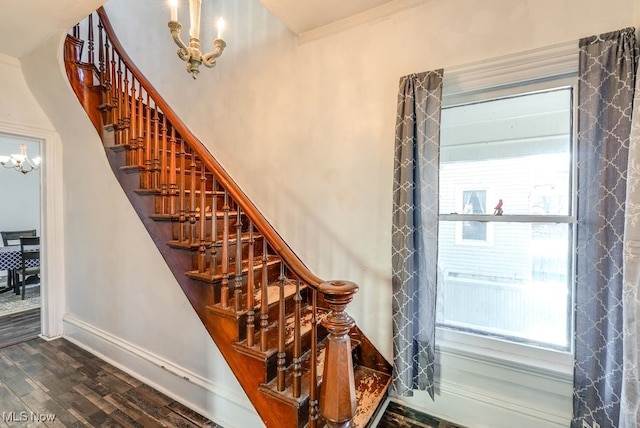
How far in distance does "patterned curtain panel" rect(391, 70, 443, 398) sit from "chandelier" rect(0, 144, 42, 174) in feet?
16.2

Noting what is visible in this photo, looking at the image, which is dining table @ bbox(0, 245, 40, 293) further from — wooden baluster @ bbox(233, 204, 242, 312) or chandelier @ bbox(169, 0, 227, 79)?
chandelier @ bbox(169, 0, 227, 79)

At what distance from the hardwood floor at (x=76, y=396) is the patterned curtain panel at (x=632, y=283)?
7.15ft

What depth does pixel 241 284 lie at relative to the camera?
1.63 meters

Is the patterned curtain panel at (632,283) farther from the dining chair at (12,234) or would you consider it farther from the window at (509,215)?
the dining chair at (12,234)

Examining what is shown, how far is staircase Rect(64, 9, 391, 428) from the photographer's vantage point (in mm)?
1271

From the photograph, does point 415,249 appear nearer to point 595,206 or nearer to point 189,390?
point 595,206

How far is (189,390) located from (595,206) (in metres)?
2.65

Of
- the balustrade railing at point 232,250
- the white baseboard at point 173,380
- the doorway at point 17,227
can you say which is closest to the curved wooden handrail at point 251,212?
the balustrade railing at point 232,250

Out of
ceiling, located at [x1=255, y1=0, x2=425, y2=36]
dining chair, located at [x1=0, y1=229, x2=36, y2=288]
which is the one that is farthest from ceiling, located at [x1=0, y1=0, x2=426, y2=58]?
dining chair, located at [x1=0, y1=229, x2=36, y2=288]

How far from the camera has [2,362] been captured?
7.88 feet

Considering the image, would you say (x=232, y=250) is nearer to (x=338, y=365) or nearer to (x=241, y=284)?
(x=241, y=284)

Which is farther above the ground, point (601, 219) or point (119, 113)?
point (119, 113)

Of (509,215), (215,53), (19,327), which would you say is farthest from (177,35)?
(19,327)

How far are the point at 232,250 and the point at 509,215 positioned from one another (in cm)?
178
